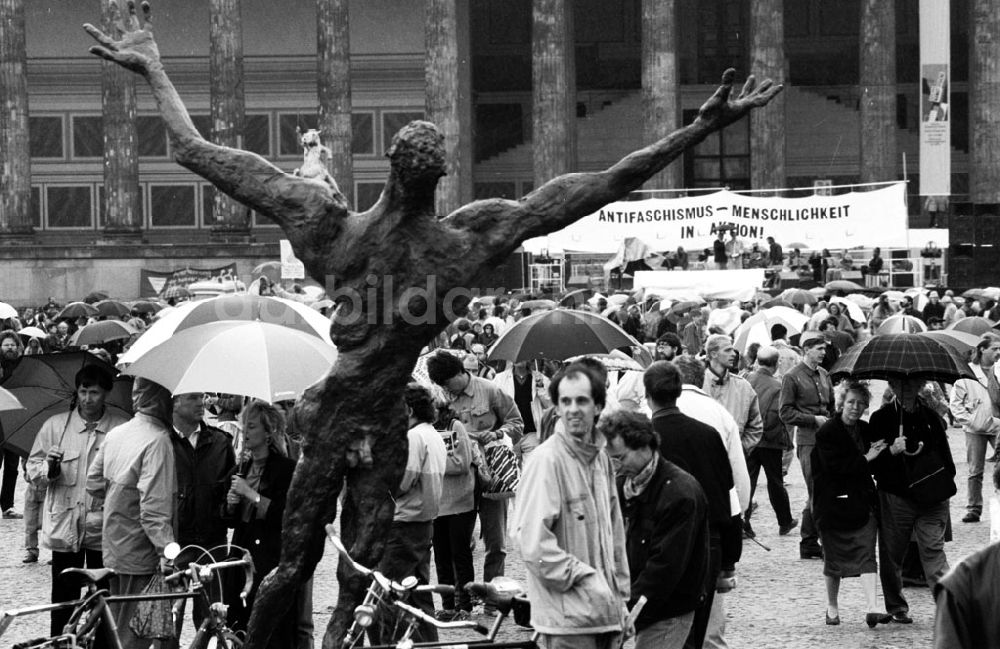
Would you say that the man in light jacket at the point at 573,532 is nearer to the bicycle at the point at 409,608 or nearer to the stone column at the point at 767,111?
the bicycle at the point at 409,608

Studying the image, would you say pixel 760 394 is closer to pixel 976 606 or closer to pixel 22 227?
pixel 976 606

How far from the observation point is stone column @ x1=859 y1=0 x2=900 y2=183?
4412 centimetres

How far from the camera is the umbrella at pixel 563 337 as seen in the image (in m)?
12.9

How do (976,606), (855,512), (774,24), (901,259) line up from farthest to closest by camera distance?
(774,24), (901,259), (855,512), (976,606)

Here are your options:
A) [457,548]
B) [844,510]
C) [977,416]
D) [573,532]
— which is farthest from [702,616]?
[977,416]

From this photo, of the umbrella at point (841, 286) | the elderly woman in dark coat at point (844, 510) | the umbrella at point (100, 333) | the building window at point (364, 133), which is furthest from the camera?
the building window at point (364, 133)

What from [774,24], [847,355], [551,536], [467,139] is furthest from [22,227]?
[551,536]

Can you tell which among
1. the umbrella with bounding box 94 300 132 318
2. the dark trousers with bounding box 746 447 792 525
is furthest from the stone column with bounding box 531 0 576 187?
the dark trousers with bounding box 746 447 792 525

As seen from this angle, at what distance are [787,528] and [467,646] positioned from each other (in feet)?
31.0

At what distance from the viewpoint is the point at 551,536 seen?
656cm

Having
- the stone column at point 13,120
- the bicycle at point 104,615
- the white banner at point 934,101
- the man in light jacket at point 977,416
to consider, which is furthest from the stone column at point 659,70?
the bicycle at point 104,615

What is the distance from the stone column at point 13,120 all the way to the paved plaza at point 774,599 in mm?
30388

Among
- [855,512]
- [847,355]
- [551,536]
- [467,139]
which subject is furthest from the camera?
A: [467,139]

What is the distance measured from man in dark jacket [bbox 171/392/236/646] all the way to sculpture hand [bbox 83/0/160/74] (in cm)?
199
